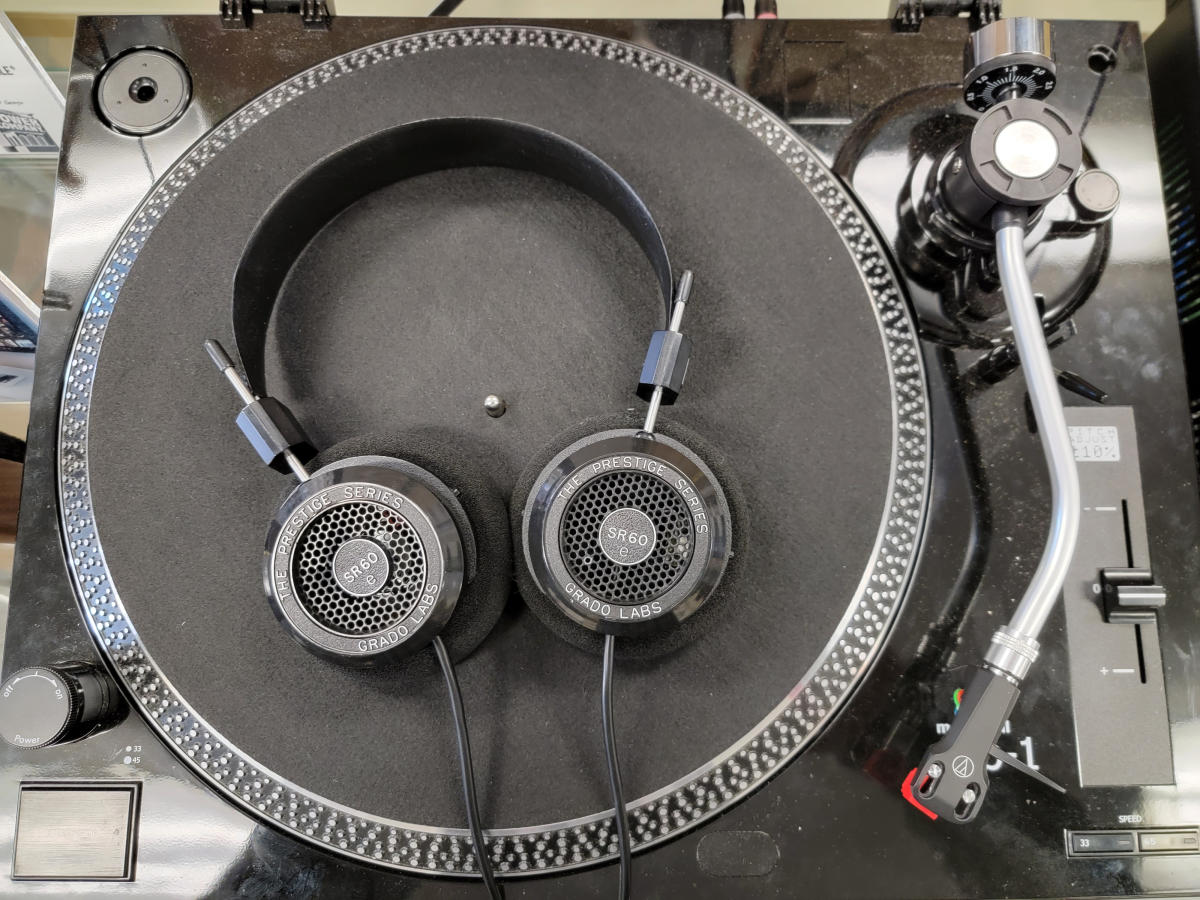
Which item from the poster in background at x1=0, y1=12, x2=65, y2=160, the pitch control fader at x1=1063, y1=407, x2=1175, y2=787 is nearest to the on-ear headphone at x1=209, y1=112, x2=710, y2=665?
the pitch control fader at x1=1063, y1=407, x2=1175, y2=787

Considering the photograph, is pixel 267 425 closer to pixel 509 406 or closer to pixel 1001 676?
pixel 509 406

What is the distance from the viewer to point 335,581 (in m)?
0.52

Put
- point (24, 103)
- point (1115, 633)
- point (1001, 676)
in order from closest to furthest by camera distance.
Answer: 1. point (1001, 676)
2. point (1115, 633)
3. point (24, 103)

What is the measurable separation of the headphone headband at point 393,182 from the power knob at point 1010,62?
0.26 m

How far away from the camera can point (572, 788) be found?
59 cm

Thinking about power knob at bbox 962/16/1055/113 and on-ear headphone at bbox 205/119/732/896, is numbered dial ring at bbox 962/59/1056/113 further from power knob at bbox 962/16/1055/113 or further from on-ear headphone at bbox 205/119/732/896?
on-ear headphone at bbox 205/119/732/896

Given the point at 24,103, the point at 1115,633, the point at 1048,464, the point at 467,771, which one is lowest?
the point at 467,771

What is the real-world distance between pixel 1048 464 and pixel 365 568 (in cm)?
45

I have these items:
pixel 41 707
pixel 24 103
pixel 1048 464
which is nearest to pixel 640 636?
pixel 1048 464

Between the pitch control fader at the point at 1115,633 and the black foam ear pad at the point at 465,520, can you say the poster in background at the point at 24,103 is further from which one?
the pitch control fader at the point at 1115,633

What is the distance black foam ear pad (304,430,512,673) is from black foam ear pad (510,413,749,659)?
0.05ft

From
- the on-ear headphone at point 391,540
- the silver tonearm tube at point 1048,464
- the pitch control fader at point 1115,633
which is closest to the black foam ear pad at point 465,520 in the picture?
the on-ear headphone at point 391,540

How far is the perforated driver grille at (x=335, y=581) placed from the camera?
1.69 feet

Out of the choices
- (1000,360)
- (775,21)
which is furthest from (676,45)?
(1000,360)
